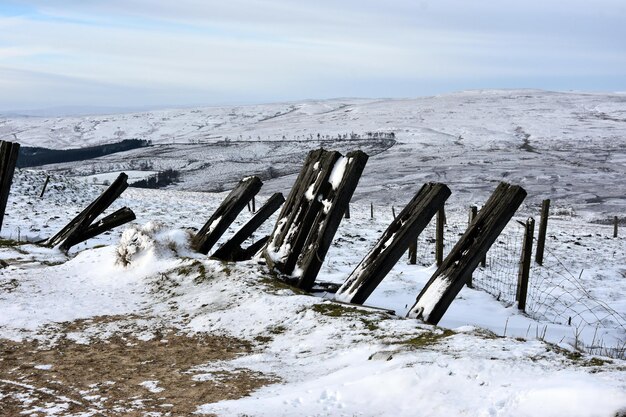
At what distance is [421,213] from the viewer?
488 cm

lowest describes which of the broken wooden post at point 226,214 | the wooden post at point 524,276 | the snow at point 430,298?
the wooden post at point 524,276

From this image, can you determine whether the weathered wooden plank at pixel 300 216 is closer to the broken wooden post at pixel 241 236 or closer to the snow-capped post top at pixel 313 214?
the snow-capped post top at pixel 313 214

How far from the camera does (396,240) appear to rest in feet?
16.0

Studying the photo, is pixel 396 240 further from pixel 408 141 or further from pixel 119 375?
pixel 408 141

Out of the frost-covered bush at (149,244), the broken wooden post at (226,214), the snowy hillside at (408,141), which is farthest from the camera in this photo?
the snowy hillside at (408,141)

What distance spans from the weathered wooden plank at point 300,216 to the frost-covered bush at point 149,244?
1179mm

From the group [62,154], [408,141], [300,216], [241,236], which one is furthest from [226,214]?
[62,154]

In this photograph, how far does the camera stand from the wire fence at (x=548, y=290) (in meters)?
7.76

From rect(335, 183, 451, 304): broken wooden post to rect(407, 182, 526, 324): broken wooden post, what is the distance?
0.40 meters

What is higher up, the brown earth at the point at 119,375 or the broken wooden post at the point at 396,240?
the broken wooden post at the point at 396,240

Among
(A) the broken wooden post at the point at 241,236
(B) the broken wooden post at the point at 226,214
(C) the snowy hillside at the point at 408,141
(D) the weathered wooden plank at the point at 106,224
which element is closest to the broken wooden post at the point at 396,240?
(A) the broken wooden post at the point at 241,236

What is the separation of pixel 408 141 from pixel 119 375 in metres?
85.0

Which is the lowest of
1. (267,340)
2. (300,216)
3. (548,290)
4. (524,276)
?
(548,290)

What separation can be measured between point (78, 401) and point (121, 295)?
8.61 ft
